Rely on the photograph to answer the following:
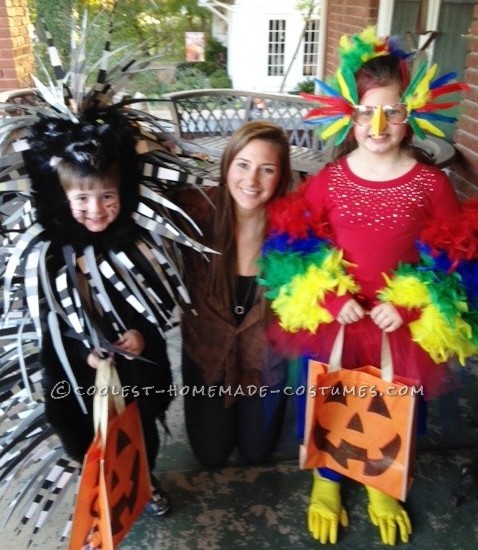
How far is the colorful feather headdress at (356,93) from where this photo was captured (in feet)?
4.60

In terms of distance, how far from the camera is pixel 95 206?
49.9 inches

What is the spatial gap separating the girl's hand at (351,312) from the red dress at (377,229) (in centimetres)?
1

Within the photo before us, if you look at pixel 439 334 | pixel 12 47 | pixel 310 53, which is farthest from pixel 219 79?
pixel 439 334

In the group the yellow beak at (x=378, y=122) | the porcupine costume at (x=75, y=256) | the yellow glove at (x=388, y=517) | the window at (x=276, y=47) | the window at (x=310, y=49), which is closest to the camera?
the porcupine costume at (x=75, y=256)

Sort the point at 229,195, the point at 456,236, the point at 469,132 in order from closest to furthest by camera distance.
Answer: the point at 456,236 → the point at 229,195 → the point at 469,132

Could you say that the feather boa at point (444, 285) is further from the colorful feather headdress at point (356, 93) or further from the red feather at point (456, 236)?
the colorful feather headdress at point (356, 93)

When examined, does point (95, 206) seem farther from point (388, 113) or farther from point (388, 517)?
point (388, 517)

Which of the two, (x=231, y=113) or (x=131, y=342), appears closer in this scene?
(x=131, y=342)

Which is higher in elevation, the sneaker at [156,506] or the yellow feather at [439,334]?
the yellow feather at [439,334]

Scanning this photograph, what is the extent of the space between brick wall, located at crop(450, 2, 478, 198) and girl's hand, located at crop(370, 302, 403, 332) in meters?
2.06

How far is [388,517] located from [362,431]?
0.36 metres

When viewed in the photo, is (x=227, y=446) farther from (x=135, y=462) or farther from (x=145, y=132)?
(x=145, y=132)

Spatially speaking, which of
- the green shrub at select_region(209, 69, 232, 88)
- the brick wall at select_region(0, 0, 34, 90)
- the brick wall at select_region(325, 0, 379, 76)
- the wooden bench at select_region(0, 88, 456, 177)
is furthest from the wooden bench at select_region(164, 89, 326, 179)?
the green shrub at select_region(209, 69, 232, 88)

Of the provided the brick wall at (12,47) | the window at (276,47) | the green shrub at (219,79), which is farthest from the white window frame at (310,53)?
the brick wall at (12,47)
